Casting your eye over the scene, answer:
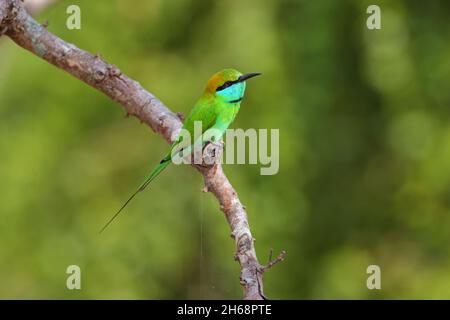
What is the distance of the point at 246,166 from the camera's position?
4492 millimetres

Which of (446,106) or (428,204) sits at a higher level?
(446,106)

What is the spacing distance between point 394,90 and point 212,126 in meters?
2.11

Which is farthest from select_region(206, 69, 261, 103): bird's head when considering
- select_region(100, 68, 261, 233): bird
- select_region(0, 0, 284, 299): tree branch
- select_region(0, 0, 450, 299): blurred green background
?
select_region(0, 0, 450, 299): blurred green background

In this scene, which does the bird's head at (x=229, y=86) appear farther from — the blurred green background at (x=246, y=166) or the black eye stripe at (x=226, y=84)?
the blurred green background at (x=246, y=166)

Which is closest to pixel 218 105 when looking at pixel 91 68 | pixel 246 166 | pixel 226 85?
pixel 226 85

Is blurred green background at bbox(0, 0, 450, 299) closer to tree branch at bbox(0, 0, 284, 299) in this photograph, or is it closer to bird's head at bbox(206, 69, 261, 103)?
bird's head at bbox(206, 69, 261, 103)

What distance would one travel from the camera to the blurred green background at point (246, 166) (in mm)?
4445

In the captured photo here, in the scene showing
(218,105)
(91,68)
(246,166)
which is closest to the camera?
(91,68)

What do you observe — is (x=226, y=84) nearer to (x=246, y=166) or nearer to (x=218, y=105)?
(x=218, y=105)

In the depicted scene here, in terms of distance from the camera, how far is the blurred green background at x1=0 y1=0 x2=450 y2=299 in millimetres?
4445

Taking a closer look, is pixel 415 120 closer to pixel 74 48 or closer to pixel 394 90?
pixel 394 90

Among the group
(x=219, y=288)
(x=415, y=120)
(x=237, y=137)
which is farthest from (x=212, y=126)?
(x=415, y=120)

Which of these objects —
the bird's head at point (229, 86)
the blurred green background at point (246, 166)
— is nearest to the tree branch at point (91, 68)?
the bird's head at point (229, 86)

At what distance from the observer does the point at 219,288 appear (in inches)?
174
